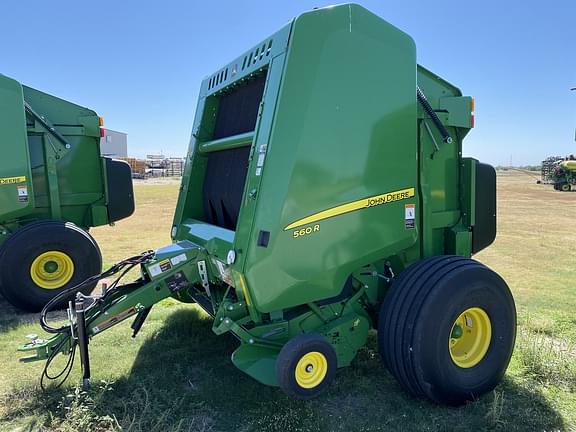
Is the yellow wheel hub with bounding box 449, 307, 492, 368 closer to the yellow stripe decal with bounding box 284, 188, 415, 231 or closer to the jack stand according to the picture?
the yellow stripe decal with bounding box 284, 188, 415, 231

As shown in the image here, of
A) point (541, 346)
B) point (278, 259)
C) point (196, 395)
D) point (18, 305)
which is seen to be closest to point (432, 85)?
point (278, 259)

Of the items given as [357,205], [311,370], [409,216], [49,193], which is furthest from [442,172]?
[49,193]

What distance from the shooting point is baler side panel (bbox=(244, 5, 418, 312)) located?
274cm

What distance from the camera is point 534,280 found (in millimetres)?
6270

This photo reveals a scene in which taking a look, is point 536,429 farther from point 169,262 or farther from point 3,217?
point 3,217

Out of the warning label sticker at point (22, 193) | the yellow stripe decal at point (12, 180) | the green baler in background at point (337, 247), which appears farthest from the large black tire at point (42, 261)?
the green baler in background at point (337, 247)

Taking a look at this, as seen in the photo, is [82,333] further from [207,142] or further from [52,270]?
[52,270]

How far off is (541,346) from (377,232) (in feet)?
5.80

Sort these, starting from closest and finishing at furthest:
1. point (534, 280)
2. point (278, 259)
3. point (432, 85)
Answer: point (278, 259) → point (432, 85) → point (534, 280)

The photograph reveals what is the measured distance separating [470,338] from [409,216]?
0.92 meters

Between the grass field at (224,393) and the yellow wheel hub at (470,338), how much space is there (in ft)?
0.86

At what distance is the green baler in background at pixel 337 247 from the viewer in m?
2.76

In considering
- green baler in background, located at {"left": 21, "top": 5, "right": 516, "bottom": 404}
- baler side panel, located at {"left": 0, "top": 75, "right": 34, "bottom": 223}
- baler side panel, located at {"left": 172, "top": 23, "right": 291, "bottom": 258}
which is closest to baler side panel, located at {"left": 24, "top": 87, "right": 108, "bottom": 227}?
baler side panel, located at {"left": 0, "top": 75, "right": 34, "bottom": 223}

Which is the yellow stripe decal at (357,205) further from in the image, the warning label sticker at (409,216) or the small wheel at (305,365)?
the small wheel at (305,365)
